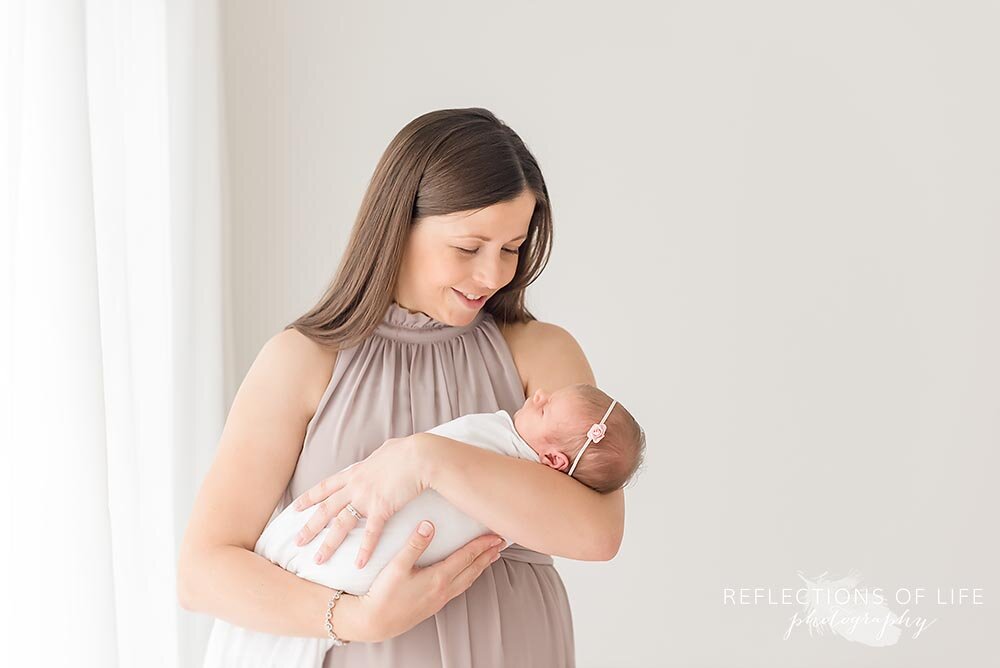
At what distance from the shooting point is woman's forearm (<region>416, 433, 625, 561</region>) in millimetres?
1301

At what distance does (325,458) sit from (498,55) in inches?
76.6

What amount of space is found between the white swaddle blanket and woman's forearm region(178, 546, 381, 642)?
0.03 metres

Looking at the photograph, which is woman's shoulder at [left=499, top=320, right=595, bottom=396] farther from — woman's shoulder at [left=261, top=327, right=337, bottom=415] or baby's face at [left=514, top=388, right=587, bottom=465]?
woman's shoulder at [left=261, top=327, right=337, bottom=415]

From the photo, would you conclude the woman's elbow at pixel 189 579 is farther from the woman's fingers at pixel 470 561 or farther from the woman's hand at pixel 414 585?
the woman's fingers at pixel 470 561

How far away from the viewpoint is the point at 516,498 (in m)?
1.31

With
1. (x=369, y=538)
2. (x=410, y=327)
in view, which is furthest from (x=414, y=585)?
(x=410, y=327)

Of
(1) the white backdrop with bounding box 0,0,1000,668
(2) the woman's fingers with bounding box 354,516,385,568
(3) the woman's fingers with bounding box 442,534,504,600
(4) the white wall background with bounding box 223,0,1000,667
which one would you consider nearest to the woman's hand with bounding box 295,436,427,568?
(2) the woman's fingers with bounding box 354,516,385,568

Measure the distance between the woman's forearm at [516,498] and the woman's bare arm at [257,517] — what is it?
0.69ft

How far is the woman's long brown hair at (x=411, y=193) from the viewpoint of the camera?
143 cm

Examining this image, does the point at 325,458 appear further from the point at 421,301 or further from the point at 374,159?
the point at 374,159

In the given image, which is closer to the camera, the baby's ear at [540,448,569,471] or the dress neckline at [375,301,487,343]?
the baby's ear at [540,448,569,471]

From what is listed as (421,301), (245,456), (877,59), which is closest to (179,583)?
(245,456)

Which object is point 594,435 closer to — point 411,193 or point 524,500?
point 524,500

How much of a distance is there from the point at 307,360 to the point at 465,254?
0.91ft
